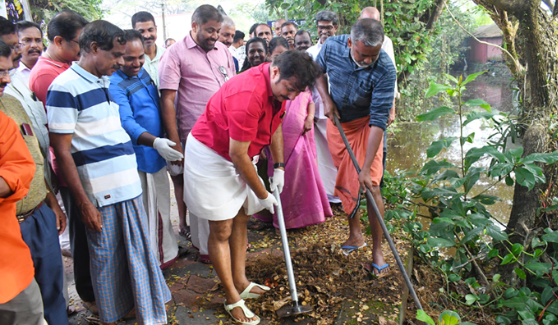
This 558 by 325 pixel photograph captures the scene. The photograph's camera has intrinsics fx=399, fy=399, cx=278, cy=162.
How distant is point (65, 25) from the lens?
238cm

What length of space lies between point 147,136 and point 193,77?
71cm

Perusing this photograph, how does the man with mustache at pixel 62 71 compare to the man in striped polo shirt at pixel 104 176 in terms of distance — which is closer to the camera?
the man in striped polo shirt at pixel 104 176

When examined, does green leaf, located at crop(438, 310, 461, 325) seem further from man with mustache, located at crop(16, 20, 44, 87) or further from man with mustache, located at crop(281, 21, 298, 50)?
man with mustache, located at crop(281, 21, 298, 50)

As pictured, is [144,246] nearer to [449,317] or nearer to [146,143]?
[146,143]

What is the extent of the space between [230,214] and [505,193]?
4169mm

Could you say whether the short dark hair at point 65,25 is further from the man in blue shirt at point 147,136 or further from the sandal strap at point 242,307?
the sandal strap at point 242,307

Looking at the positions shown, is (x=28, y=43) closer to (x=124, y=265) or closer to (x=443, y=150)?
(x=124, y=265)

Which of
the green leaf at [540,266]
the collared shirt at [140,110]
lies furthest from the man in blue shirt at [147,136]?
the green leaf at [540,266]

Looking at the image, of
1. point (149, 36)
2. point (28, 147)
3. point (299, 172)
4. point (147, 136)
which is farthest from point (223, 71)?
point (28, 147)

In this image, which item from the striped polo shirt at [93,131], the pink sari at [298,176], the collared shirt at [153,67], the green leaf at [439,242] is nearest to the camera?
the striped polo shirt at [93,131]

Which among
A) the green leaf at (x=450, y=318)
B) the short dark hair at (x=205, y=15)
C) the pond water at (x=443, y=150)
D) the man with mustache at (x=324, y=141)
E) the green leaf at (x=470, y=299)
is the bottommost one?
the green leaf at (x=470, y=299)

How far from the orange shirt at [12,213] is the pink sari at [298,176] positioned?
7.05 feet

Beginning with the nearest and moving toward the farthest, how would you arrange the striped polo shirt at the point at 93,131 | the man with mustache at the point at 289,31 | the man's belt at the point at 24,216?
the man's belt at the point at 24,216 < the striped polo shirt at the point at 93,131 < the man with mustache at the point at 289,31

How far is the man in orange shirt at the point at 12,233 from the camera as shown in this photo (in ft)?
5.10
